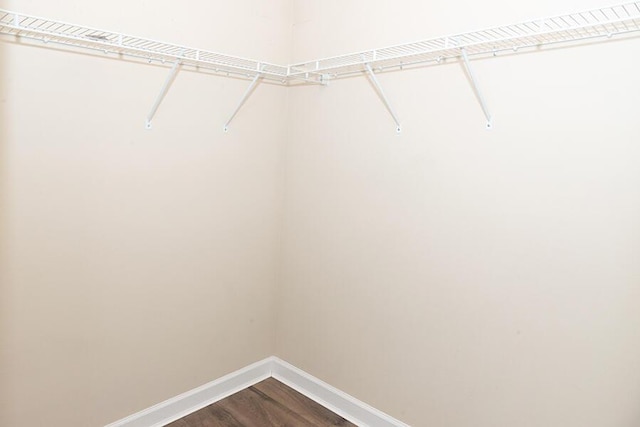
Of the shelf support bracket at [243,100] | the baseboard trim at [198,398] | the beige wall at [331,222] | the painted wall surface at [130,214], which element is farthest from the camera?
the shelf support bracket at [243,100]

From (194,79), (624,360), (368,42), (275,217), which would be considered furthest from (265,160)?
(624,360)

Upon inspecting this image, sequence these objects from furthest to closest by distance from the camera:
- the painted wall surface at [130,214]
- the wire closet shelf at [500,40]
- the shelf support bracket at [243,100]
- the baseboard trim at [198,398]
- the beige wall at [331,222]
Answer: the shelf support bracket at [243,100]
the baseboard trim at [198,398]
the painted wall surface at [130,214]
the beige wall at [331,222]
the wire closet shelf at [500,40]

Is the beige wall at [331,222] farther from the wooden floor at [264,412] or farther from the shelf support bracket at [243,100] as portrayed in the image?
the wooden floor at [264,412]

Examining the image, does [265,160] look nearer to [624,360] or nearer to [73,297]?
[73,297]

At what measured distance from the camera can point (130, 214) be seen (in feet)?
6.34

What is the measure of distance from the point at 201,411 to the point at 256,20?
2041 millimetres

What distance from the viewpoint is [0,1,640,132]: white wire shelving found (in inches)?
56.8

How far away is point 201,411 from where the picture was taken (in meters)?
2.26

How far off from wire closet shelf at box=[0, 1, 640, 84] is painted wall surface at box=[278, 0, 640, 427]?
49mm

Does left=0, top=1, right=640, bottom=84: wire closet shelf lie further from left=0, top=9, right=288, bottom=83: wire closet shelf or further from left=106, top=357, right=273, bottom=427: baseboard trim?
left=106, top=357, right=273, bottom=427: baseboard trim

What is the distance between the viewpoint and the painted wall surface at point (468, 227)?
1.46 meters

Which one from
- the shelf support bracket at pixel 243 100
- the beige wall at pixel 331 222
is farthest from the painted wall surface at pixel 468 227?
the shelf support bracket at pixel 243 100

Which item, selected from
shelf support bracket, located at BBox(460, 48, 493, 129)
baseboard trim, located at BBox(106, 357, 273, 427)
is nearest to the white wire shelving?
shelf support bracket, located at BBox(460, 48, 493, 129)

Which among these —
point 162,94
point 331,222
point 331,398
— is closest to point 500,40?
point 331,222
